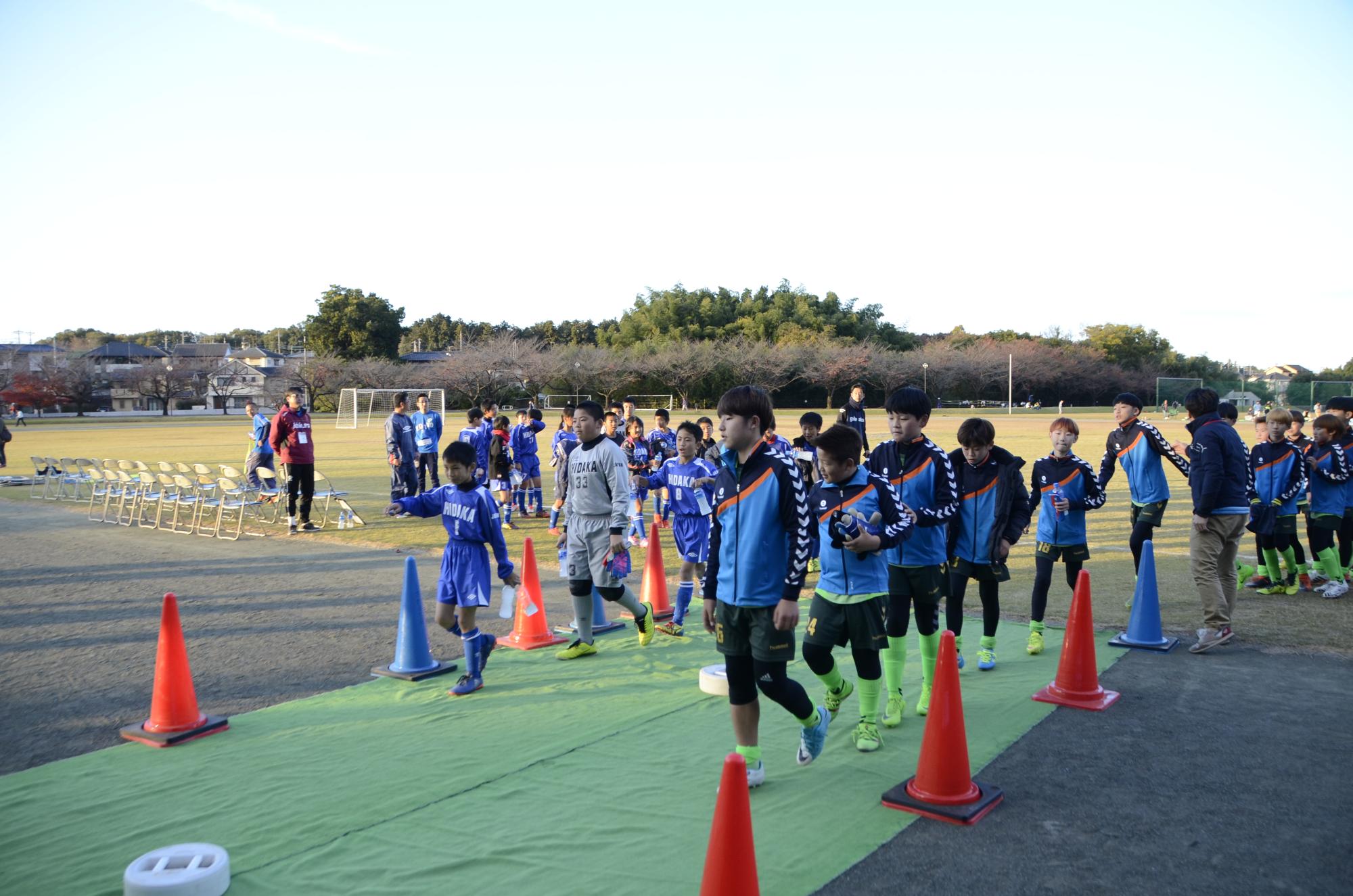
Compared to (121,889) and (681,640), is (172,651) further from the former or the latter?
(681,640)

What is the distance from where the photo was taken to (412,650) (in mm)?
6441

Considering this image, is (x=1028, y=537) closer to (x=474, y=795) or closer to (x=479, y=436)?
(x=479, y=436)

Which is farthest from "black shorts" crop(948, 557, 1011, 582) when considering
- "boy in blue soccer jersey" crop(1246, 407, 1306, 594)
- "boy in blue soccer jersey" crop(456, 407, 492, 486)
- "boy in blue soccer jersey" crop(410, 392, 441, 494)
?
"boy in blue soccer jersey" crop(410, 392, 441, 494)

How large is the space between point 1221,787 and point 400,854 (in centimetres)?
400

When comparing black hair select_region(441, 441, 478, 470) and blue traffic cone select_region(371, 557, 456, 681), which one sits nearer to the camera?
black hair select_region(441, 441, 478, 470)

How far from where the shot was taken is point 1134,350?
8638 centimetres

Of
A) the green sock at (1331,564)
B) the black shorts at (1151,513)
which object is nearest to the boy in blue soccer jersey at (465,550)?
the black shorts at (1151,513)

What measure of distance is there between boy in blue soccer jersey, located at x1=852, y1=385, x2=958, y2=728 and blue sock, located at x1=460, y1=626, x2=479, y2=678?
9.11 ft

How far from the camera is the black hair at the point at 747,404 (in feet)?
13.7

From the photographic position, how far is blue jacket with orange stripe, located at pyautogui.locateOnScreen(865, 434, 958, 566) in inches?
205

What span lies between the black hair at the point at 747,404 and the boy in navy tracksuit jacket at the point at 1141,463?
464cm

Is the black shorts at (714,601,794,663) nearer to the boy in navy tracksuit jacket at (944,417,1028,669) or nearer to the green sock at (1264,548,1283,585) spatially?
the boy in navy tracksuit jacket at (944,417,1028,669)

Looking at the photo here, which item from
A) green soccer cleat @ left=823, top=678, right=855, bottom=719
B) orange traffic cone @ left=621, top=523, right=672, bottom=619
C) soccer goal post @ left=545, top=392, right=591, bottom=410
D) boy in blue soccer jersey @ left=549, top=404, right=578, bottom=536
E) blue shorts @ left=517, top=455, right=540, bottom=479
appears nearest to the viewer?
green soccer cleat @ left=823, top=678, right=855, bottom=719

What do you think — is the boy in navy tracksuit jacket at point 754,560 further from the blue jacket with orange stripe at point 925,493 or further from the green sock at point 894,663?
the blue jacket with orange stripe at point 925,493
